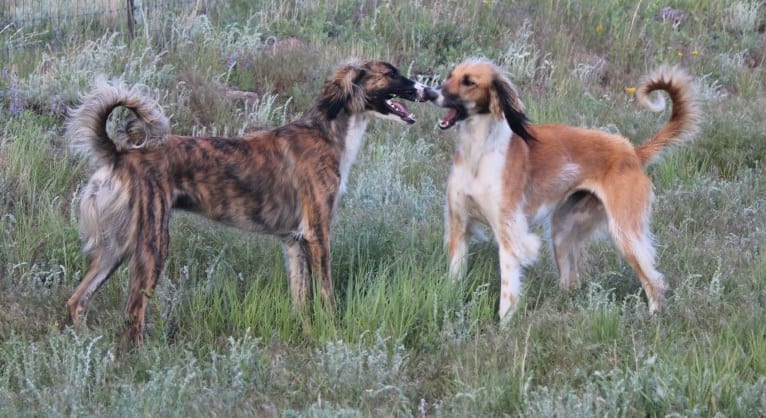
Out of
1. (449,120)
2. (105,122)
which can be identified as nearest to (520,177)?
(449,120)

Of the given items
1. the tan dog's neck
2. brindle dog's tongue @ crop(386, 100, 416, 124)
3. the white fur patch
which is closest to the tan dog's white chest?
the tan dog's neck

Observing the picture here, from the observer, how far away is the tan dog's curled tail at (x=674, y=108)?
691 centimetres

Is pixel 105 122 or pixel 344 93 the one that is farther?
pixel 344 93

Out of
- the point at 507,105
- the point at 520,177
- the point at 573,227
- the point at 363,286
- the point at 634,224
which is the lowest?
the point at 363,286

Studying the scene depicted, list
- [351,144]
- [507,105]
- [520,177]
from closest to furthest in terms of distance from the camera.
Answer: [507,105]
[520,177]
[351,144]

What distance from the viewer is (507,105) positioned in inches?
255

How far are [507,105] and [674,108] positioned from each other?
1.35m

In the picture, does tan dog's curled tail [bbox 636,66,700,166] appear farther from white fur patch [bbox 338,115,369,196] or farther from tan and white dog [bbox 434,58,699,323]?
white fur patch [bbox 338,115,369,196]

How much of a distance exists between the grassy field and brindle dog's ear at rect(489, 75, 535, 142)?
969 mm

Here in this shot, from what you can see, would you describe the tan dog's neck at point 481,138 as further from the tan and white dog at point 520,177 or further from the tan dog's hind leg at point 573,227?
the tan dog's hind leg at point 573,227

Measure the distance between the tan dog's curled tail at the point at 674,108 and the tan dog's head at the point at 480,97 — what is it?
3.11 feet

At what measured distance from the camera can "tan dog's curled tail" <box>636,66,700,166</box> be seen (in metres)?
6.91

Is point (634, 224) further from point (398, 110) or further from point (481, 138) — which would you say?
point (398, 110)

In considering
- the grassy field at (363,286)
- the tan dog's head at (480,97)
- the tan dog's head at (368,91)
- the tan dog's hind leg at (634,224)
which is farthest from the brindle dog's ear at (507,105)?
the grassy field at (363,286)
